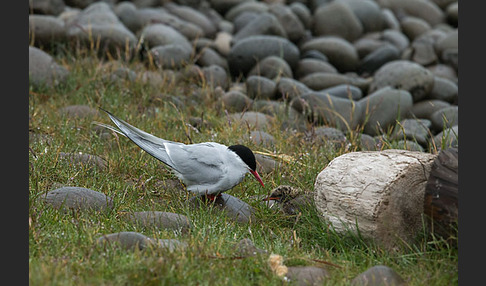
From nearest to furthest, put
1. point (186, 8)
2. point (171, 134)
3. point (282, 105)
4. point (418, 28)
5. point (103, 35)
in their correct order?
point (171, 134) → point (282, 105) → point (103, 35) → point (186, 8) → point (418, 28)

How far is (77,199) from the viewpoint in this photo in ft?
13.0

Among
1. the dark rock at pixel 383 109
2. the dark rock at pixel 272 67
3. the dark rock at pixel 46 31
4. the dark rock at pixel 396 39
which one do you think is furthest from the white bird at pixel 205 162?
the dark rock at pixel 396 39

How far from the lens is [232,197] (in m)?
4.38

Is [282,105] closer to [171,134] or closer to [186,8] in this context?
[171,134]

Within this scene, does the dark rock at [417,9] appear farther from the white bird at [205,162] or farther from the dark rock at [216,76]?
the white bird at [205,162]

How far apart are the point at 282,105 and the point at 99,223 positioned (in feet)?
10.9

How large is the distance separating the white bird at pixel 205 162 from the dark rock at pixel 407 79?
4.32m

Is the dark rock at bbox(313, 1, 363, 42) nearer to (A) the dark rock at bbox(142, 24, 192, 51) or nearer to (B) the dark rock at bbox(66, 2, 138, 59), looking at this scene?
(A) the dark rock at bbox(142, 24, 192, 51)

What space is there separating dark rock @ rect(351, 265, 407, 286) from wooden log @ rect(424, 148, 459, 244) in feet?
1.38

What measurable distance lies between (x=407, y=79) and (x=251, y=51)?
2.16 m

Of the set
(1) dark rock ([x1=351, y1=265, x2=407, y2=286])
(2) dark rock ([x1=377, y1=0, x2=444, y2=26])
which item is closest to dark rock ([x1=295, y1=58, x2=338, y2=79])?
(2) dark rock ([x1=377, y1=0, x2=444, y2=26])

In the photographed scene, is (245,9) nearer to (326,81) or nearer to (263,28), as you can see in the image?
(263,28)

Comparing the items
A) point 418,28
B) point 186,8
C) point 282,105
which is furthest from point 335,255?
point 418,28

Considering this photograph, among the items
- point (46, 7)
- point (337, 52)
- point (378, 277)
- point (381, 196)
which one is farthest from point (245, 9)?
point (378, 277)
